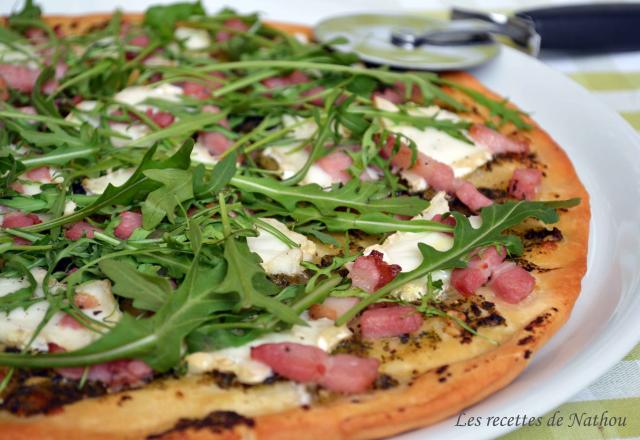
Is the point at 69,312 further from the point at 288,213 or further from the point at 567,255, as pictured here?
the point at 567,255

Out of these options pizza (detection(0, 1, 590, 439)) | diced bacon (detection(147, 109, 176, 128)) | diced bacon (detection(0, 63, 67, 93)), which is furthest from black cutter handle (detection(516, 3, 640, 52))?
diced bacon (detection(0, 63, 67, 93))

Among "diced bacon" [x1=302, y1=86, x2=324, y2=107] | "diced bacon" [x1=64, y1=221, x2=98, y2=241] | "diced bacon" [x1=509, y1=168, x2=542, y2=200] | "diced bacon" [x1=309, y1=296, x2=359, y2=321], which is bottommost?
"diced bacon" [x1=309, y1=296, x2=359, y2=321]

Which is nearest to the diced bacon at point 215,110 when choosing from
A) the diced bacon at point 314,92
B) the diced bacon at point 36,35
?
the diced bacon at point 314,92

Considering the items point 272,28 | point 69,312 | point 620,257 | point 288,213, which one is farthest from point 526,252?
point 272,28

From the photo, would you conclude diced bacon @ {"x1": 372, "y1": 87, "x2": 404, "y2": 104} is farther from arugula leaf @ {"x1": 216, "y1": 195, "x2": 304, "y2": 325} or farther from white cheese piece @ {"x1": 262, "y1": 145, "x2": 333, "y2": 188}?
arugula leaf @ {"x1": 216, "y1": 195, "x2": 304, "y2": 325}

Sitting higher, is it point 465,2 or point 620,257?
point 465,2
